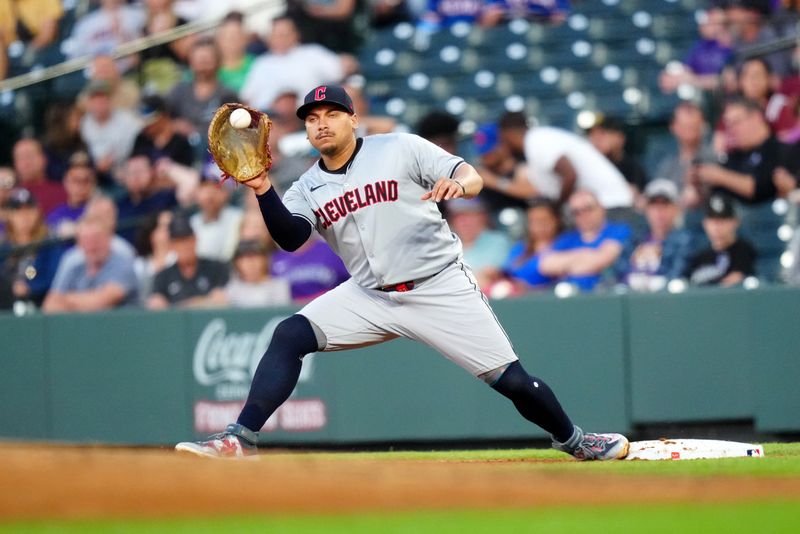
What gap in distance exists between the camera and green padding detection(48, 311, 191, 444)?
32.4 feet

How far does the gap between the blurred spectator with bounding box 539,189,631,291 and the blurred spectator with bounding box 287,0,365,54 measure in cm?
330

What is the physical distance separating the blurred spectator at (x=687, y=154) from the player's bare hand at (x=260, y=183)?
14.5 feet

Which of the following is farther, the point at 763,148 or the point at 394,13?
the point at 394,13

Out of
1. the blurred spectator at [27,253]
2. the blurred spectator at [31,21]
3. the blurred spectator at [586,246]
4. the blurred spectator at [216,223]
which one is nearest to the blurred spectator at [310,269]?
the blurred spectator at [216,223]

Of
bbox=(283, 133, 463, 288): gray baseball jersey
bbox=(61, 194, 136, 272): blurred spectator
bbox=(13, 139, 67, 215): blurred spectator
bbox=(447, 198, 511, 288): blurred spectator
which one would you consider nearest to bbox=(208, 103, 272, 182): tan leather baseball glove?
bbox=(283, 133, 463, 288): gray baseball jersey

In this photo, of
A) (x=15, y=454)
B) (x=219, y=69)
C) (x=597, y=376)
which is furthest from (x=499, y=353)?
(x=219, y=69)

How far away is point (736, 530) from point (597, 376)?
18.6 feet

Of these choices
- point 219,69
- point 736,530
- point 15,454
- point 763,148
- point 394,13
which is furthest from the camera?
point 394,13

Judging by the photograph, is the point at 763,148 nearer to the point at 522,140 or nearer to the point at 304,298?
the point at 522,140

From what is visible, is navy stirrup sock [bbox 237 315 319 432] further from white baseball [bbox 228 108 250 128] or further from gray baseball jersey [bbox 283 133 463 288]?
white baseball [bbox 228 108 250 128]

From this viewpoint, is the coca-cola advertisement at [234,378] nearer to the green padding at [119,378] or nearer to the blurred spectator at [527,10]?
the green padding at [119,378]

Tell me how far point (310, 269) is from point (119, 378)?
189 centimetres

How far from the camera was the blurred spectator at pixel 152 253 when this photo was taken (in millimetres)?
10109

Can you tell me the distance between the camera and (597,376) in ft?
29.8
